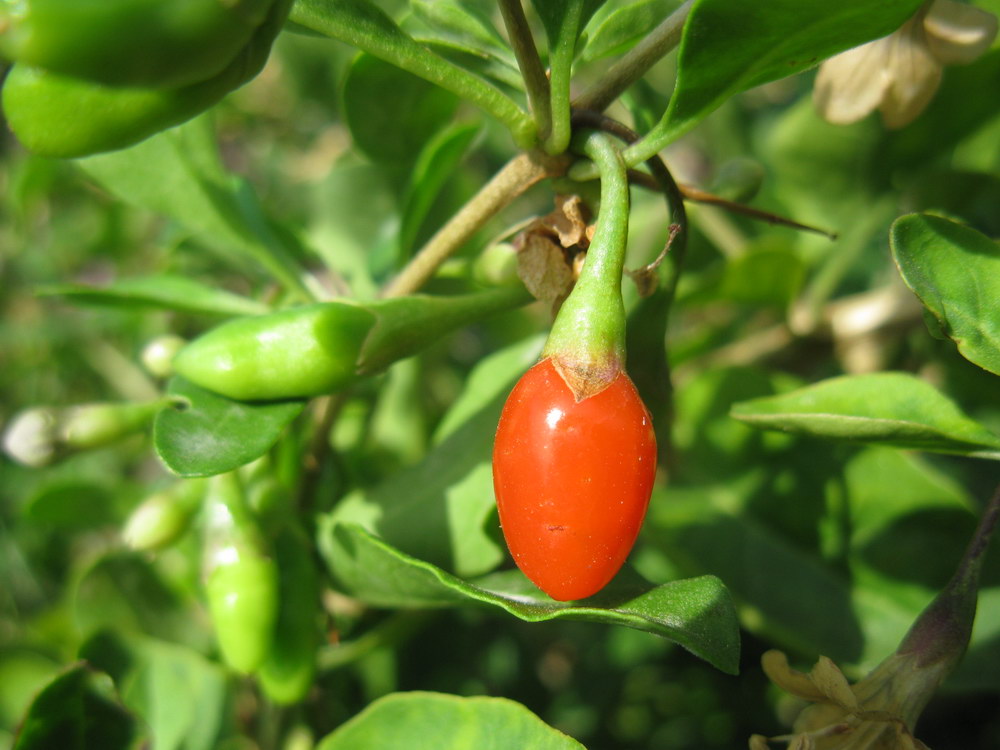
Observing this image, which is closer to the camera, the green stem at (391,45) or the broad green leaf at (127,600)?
the green stem at (391,45)

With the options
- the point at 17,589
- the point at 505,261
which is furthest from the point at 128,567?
the point at 17,589

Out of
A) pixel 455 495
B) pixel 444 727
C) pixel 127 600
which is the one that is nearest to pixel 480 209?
pixel 455 495

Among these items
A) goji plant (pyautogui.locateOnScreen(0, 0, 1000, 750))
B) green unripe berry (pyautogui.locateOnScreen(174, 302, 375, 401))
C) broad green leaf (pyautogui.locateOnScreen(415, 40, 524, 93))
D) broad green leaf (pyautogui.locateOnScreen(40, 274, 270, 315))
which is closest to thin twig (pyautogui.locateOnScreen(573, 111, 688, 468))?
goji plant (pyautogui.locateOnScreen(0, 0, 1000, 750))

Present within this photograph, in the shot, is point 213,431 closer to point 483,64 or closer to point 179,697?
point 483,64

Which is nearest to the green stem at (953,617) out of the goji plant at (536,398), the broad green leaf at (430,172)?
the goji plant at (536,398)

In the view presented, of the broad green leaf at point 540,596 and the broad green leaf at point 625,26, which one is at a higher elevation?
the broad green leaf at point 625,26

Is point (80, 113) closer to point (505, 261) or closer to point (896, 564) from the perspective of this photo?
point (505, 261)

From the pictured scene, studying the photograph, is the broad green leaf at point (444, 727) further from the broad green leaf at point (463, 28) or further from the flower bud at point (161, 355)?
the broad green leaf at point (463, 28)

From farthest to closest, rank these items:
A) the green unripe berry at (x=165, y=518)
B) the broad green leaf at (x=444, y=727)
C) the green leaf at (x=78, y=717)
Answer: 1. the green unripe berry at (x=165, y=518)
2. the green leaf at (x=78, y=717)
3. the broad green leaf at (x=444, y=727)
